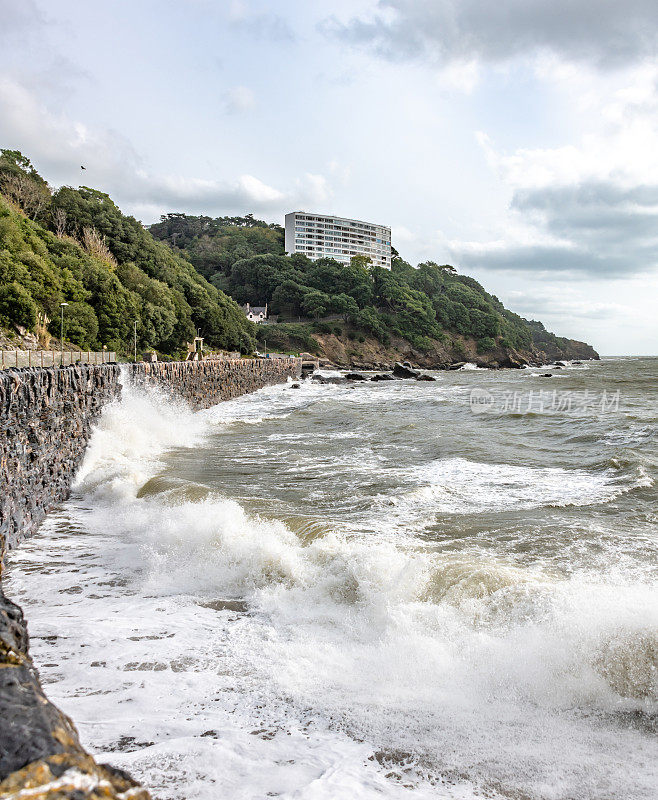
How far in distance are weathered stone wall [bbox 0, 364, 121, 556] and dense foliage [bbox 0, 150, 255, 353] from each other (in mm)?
18641

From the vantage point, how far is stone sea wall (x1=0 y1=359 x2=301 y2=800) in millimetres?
1765

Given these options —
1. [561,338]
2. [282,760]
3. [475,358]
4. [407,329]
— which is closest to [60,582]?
[282,760]

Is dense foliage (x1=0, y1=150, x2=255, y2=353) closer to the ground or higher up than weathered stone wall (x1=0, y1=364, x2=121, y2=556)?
higher up

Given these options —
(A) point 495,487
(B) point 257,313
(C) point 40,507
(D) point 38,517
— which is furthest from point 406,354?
(D) point 38,517

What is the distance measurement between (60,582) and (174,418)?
14067 mm

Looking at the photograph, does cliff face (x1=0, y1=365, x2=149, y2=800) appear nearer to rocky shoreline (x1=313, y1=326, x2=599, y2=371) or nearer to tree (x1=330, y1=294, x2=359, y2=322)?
rocky shoreline (x1=313, y1=326, x2=599, y2=371)

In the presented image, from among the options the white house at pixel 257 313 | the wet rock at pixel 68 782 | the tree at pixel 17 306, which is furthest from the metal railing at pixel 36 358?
the white house at pixel 257 313

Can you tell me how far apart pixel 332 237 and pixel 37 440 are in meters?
152

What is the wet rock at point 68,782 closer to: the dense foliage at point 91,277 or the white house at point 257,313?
the dense foliage at point 91,277

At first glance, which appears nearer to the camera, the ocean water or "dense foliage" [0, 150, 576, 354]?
the ocean water

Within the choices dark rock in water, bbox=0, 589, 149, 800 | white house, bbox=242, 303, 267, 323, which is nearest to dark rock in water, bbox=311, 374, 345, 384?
white house, bbox=242, 303, 267, 323

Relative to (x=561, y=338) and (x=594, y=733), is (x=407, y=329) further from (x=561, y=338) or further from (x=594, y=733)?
(x=594, y=733)

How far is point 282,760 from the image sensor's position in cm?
341

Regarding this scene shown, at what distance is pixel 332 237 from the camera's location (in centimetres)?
15450
